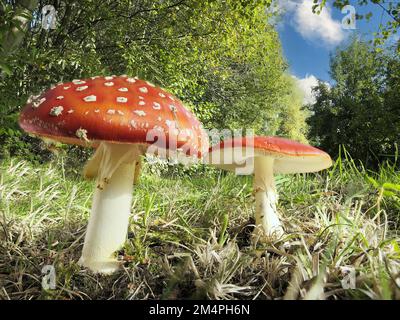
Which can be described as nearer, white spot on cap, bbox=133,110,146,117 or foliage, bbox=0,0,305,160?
white spot on cap, bbox=133,110,146,117

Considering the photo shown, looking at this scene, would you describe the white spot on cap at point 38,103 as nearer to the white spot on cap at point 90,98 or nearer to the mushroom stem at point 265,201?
the white spot on cap at point 90,98

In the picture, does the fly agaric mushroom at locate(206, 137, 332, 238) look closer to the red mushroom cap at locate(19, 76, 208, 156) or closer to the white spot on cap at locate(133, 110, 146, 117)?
the red mushroom cap at locate(19, 76, 208, 156)

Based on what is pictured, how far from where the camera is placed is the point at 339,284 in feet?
4.84

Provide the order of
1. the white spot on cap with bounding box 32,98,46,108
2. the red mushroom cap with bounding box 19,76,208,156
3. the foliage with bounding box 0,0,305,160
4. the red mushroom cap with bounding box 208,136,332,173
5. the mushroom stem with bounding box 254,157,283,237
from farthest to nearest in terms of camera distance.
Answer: the foliage with bounding box 0,0,305,160, the mushroom stem with bounding box 254,157,283,237, the red mushroom cap with bounding box 208,136,332,173, the white spot on cap with bounding box 32,98,46,108, the red mushroom cap with bounding box 19,76,208,156

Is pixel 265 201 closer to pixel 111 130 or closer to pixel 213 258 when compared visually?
pixel 213 258

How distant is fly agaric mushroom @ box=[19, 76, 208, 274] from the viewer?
4.73 ft

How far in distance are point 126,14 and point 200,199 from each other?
5.76m

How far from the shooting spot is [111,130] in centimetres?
143

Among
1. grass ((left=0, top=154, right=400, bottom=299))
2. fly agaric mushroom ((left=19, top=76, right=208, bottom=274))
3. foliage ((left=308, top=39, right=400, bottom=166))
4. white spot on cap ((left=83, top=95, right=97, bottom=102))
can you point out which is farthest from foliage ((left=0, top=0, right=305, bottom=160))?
foliage ((left=308, top=39, right=400, bottom=166))

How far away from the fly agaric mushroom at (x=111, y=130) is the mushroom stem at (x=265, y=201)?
419 mm

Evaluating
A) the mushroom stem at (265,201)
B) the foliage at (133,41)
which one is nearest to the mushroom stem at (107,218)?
the mushroom stem at (265,201)

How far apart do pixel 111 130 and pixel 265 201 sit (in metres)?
0.96

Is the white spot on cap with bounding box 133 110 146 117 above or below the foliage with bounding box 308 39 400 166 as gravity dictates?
below

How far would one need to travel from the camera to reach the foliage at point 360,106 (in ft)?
45.4
